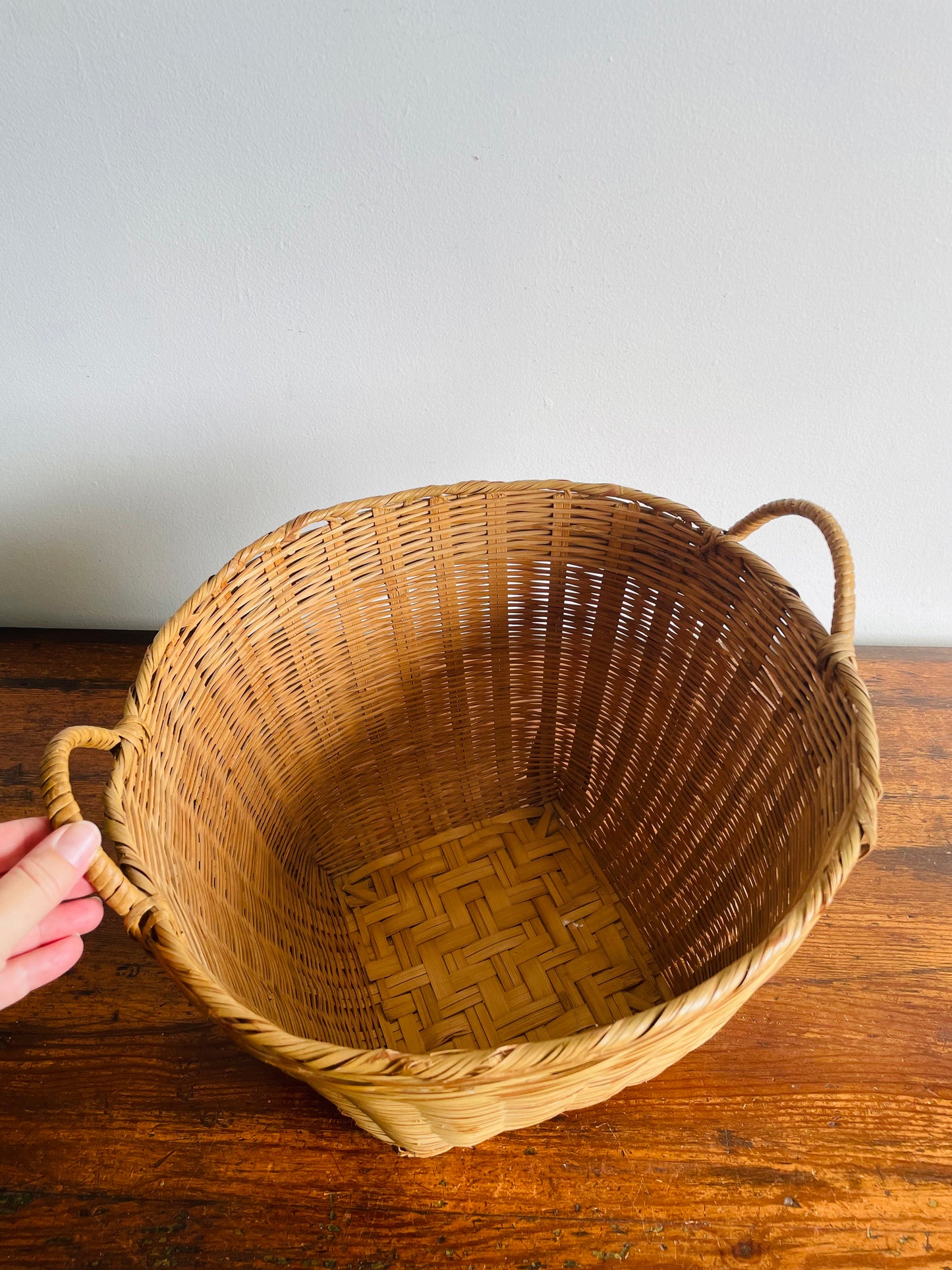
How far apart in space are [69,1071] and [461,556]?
530 mm

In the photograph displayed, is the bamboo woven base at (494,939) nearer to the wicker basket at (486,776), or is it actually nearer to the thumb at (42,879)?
the wicker basket at (486,776)

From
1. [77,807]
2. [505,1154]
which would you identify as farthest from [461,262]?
[505,1154]

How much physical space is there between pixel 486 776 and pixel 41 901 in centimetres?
48

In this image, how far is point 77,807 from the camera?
41cm

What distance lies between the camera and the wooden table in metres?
0.54

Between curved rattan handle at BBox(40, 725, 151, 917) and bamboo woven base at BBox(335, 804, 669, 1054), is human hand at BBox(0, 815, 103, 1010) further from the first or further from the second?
bamboo woven base at BBox(335, 804, 669, 1054)

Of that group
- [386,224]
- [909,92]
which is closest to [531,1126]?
[386,224]

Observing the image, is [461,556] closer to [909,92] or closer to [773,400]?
[773,400]

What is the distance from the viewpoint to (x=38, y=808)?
2.48 ft

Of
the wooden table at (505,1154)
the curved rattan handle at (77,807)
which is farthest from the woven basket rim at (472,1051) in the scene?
the wooden table at (505,1154)

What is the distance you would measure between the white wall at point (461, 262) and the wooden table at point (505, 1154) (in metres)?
0.47

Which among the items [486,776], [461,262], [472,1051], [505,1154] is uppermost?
[461,262]

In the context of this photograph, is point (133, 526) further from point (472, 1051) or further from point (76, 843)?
point (472, 1051)

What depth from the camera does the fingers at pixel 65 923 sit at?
1.55 ft
